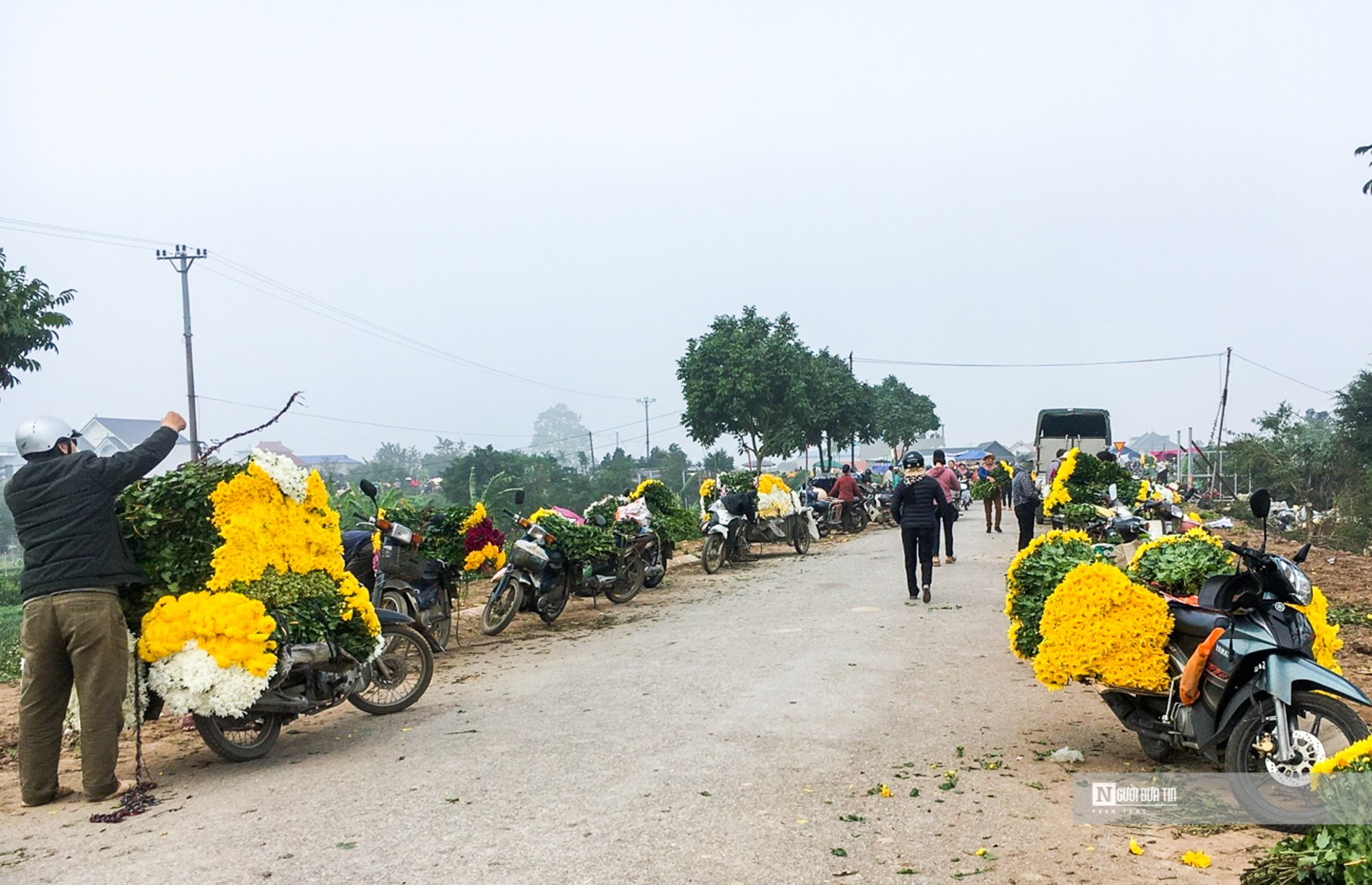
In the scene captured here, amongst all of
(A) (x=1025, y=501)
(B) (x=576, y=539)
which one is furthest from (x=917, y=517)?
(A) (x=1025, y=501)

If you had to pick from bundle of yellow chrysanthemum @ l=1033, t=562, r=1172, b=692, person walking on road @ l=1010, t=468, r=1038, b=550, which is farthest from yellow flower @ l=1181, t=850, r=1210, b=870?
person walking on road @ l=1010, t=468, r=1038, b=550

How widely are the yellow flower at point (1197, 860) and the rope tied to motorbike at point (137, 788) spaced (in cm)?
495

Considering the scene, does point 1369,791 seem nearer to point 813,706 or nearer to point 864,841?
point 864,841

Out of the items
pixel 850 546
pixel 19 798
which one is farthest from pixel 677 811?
pixel 850 546

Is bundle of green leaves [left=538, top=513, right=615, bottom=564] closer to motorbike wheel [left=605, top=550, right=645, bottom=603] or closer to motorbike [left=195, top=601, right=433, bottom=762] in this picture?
motorbike wheel [left=605, top=550, right=645, bottom=603]

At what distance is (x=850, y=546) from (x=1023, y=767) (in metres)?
16.2

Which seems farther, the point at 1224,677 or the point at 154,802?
the point at 154,802

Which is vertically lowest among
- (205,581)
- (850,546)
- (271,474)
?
(850,546)

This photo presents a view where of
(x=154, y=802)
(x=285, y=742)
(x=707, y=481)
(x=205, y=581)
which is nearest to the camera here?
(x=154, y=802)

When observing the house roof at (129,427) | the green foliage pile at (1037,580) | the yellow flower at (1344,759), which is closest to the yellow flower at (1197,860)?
the yellow flower at (1344,759)

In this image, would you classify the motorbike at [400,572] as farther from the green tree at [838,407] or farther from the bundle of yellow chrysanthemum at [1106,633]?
the green tree at [838,407]

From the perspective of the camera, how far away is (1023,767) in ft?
18.7

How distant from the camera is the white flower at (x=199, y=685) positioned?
229 inches

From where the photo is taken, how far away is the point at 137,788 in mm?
5707
